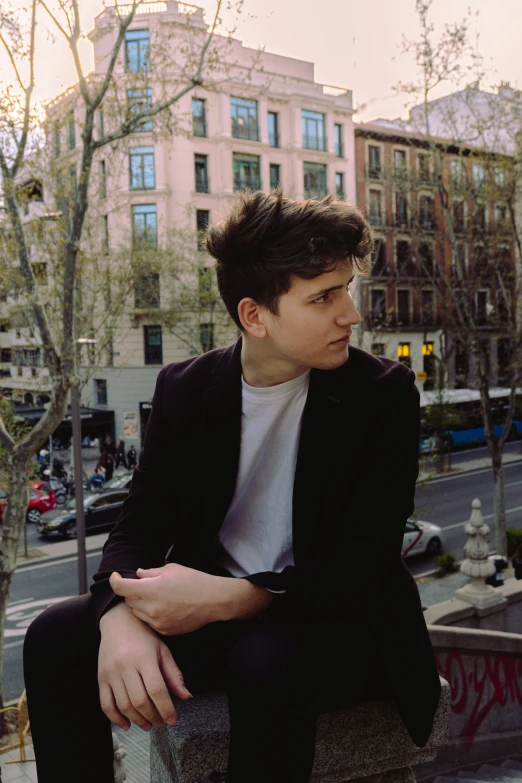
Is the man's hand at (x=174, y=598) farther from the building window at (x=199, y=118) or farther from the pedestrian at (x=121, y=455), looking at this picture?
the building window at (x=199, y=118)

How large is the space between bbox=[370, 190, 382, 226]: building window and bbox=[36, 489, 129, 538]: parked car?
1880 centimetres

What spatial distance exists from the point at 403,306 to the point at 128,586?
3371 centimetres

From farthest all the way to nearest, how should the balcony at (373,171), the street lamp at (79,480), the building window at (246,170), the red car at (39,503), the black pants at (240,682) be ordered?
the balcony at (373,171)
the building window at (246,170)
the red car at (39,503)
the street lamp at (79,480)
the black pants at (240,682)

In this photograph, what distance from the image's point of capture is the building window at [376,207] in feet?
105

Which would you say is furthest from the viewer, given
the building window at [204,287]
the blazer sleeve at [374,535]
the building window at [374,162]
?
the building window at [374,162]

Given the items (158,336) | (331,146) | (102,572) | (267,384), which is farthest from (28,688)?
(331,146)

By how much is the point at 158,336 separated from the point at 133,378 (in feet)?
7.49

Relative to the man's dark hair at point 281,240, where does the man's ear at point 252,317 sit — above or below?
below

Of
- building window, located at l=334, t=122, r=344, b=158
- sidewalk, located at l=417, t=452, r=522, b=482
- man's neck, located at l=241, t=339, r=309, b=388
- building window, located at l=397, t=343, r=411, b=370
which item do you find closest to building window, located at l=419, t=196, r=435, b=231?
building window, located at l=334, t=122, r=344, b=158

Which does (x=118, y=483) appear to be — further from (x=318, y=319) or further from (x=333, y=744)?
(x=318, y=319)

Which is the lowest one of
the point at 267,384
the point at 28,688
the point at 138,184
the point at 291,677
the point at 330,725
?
the point at 330,725

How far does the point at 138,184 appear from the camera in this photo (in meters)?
26.7

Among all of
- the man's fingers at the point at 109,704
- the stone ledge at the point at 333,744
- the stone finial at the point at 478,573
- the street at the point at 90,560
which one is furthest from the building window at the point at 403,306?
the man's fingers at the point at 109,704

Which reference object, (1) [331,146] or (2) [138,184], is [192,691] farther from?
(1) [331,146]
